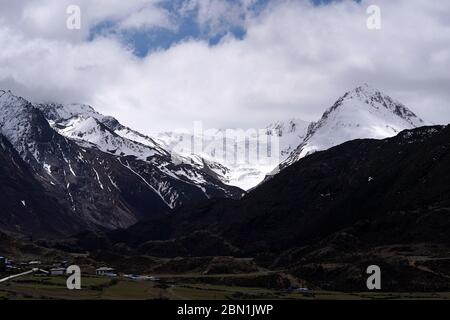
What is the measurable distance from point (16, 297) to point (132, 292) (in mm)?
36918

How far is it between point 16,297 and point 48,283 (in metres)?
41.9
